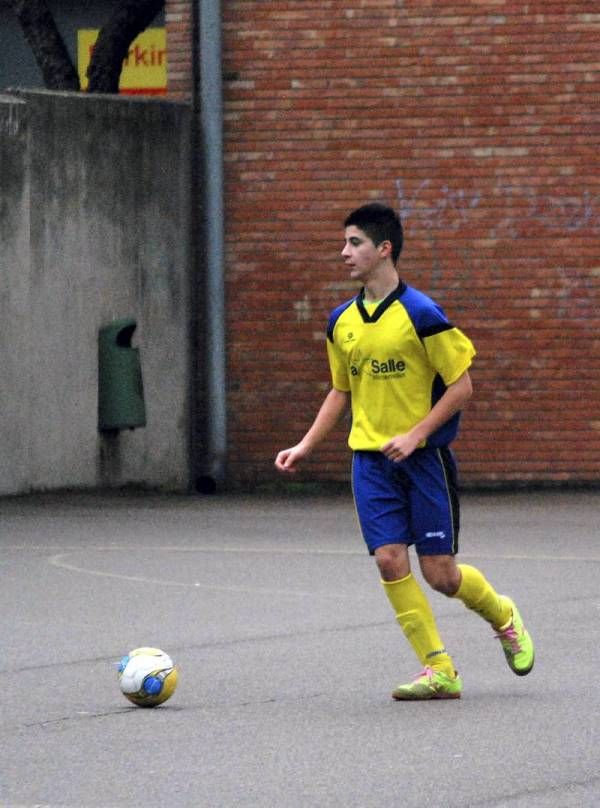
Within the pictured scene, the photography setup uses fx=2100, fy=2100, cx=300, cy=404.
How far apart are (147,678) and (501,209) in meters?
12.0

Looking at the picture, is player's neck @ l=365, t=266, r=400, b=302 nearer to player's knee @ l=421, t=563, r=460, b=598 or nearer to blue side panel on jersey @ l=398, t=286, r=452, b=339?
blue side panel on jersey @ l=398, t=286, r=452, b=339

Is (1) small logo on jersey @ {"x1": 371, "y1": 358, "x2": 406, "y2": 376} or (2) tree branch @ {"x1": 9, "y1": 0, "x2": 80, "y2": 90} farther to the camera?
(2) tree branch @ {"x1": 9, "y1": 0, "x2": 80, "y2": 90}

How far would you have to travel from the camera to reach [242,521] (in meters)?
16.5

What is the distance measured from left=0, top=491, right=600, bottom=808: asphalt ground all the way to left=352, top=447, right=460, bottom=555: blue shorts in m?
0.63

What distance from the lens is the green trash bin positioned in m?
19.0

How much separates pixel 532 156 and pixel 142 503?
190 inches

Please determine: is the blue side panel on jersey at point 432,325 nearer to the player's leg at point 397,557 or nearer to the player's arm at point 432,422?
the player's arm at point 432,422

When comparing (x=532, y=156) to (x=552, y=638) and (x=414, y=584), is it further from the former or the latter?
(x=414, y=584)

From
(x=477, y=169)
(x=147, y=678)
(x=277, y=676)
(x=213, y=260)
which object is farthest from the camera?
(x=213, y=260)

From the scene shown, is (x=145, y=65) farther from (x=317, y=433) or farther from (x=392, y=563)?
(x=392, y=563)

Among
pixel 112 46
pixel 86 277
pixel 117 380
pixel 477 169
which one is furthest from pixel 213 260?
pixel 112 46

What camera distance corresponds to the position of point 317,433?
8.49 metres

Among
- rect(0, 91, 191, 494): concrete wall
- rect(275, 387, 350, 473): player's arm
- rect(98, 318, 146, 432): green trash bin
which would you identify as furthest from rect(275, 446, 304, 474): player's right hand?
rect(98, 318, 146, 432): green trash bin

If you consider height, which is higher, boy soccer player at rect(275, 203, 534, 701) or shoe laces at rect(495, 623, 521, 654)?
boy soccer player at rect(275, 203, 534, 701)
